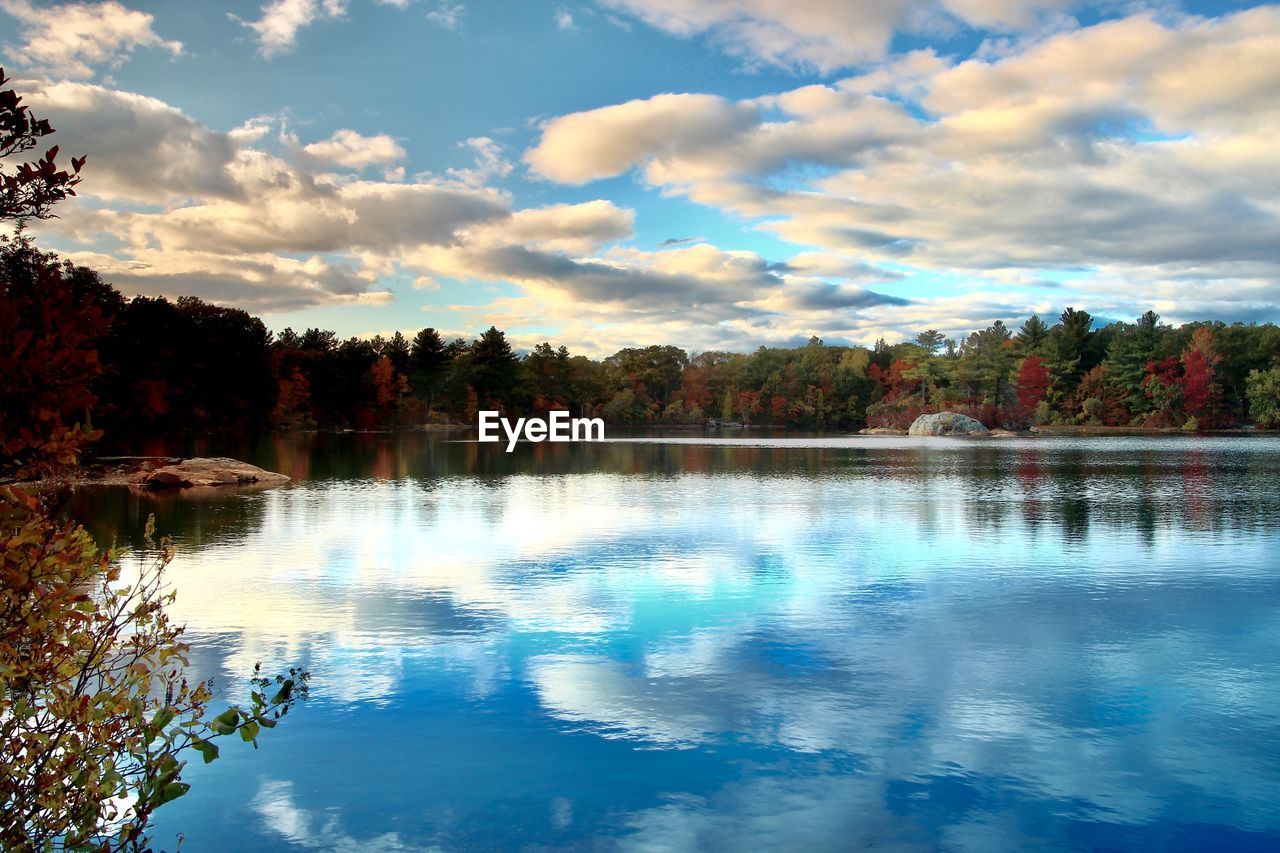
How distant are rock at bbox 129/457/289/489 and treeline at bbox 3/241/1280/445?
26.5 m

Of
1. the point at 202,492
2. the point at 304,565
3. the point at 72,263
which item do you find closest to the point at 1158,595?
the point at 304,565

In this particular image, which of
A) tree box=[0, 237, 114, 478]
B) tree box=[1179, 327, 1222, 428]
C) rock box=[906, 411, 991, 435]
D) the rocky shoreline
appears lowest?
the rocky shoreline

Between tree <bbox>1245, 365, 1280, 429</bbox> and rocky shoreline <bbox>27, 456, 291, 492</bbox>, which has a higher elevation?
tree <bbox>1245, 365, 1280, 429</bbox>

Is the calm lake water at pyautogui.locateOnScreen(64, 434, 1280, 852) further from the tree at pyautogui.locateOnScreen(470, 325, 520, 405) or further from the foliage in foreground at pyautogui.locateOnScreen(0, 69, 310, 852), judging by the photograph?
the tree at pyautogui.locateOnScreen(470, 325, 520, 405)

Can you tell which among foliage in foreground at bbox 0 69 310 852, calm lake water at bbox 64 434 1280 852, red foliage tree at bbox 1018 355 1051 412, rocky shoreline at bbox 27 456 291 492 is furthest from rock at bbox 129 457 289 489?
red foliage tree at bbox 1018 355 1051 412

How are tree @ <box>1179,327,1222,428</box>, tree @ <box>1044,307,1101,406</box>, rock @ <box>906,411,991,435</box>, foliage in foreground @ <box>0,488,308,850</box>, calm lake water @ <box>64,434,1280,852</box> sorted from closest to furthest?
foliage in foreground @ <box>0,488,308,850</box> → calm lake water @ <box>64,434,1280,852</box> → rock @ <box>906,411,991,435</box> → tree @ <box>1179,327,1222,428</box> → tree @ <box>1044,307,1101,406</box>

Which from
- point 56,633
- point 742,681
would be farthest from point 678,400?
point 56,633

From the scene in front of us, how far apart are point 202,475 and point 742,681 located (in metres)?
25.5

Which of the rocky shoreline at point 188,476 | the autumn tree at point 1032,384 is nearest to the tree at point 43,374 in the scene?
the rocky shoreline at point 188,476

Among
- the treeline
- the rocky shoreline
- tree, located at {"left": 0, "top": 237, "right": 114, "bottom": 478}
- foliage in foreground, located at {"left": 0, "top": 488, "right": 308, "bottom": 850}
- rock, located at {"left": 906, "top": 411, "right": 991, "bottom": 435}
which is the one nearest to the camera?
foliage in foreground, located at {"left": 0, "top": 488, "right": 308, "bottom": 850}

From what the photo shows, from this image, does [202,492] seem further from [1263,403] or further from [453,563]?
[1263,403]

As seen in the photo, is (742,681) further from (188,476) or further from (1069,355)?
(1069,355)

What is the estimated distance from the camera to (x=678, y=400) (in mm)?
131875

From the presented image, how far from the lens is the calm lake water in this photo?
591 cm
